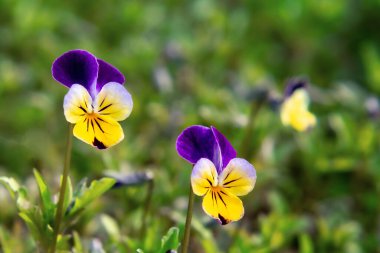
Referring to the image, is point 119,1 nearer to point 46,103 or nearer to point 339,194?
point 46,103

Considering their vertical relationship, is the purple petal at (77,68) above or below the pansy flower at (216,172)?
above

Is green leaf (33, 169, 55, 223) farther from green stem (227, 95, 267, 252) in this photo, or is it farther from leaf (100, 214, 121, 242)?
green stem (227, 95, 267, 252)

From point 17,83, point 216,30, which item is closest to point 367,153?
point 216,30

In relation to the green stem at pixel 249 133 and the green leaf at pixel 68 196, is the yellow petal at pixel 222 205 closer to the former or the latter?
the green leaf at pixel 68 196

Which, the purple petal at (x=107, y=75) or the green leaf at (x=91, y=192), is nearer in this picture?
the purple petal at (x=107, y=75)

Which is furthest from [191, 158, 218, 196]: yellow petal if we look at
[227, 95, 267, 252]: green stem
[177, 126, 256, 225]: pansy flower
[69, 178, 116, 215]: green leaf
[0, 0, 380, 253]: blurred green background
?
[227, 95, 267, 252]: green stem

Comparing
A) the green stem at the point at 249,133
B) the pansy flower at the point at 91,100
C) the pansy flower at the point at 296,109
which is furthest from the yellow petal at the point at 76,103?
the green stem at the point at 249,133
